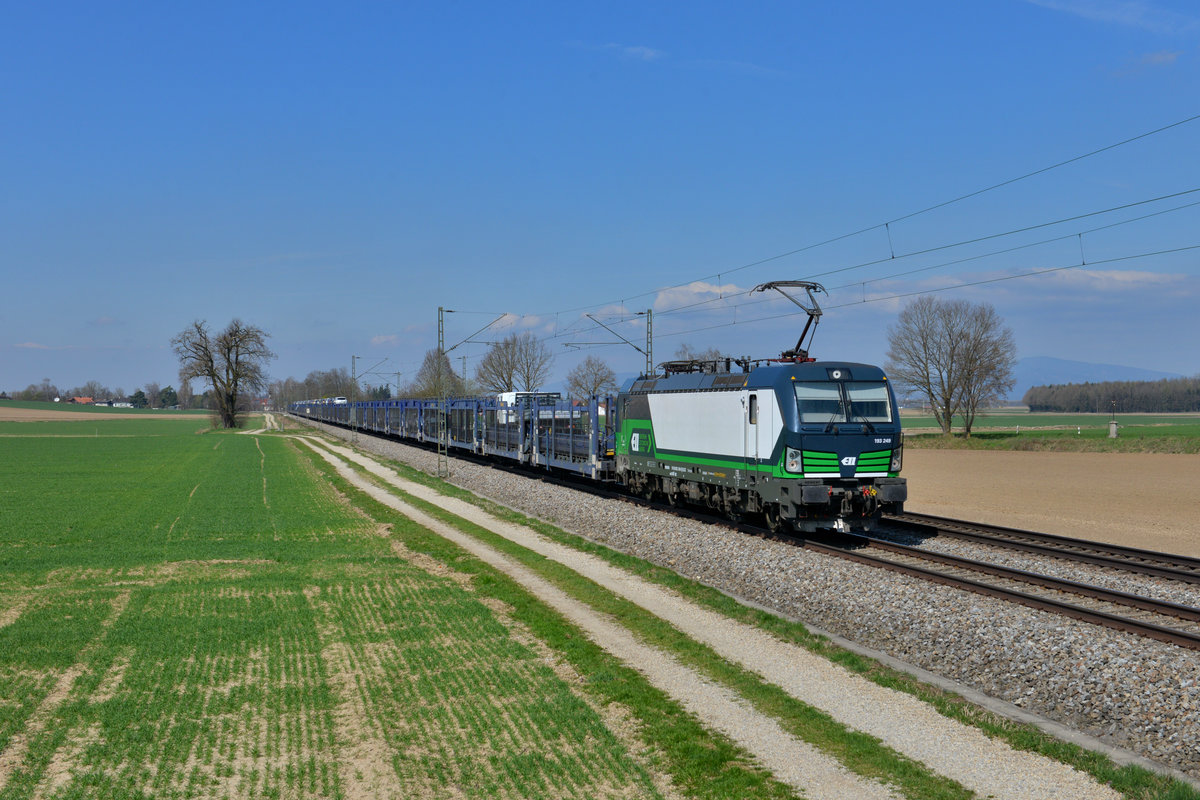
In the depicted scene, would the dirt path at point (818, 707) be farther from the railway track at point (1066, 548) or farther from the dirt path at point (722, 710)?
the railway track at point (1066, 548)

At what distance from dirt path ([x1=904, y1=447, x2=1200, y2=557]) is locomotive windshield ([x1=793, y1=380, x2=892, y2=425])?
695 cm

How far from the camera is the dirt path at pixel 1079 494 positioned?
23.7 meters

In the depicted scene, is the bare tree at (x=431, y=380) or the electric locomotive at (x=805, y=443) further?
the bare tree at (x=431, y=380)

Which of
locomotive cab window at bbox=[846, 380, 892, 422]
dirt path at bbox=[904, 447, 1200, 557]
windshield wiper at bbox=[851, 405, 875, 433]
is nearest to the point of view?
windshield wiper at bbox=[851, 405, 875, 433]

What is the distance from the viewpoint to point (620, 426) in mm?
30328

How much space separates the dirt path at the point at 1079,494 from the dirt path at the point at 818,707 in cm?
1317

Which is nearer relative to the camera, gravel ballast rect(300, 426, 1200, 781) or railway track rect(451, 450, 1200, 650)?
gravel ballast rect(300, 426, 1200, 781)

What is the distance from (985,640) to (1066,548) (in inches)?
376

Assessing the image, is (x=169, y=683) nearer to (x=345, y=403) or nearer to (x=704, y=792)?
(x=704, y=792)

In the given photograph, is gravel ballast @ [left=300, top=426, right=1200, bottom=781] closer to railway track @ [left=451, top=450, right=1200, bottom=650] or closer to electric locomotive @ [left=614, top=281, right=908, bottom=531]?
railway track @ [left=451, top=450, right=1200, bottom=650]

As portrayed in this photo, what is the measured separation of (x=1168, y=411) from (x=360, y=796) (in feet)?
519

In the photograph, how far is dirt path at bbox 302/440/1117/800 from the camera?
761 cm

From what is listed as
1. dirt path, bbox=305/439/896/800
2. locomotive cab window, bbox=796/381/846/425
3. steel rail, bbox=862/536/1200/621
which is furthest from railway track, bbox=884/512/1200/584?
dirt path, bbox=305/439/896/800

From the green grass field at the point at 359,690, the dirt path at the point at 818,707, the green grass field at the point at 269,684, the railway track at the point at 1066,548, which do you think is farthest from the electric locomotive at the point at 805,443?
the green grass field at the point at 269,684
